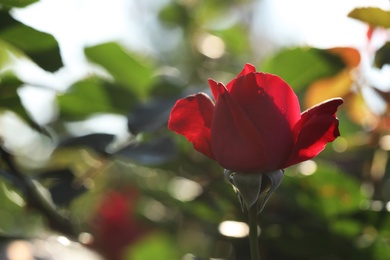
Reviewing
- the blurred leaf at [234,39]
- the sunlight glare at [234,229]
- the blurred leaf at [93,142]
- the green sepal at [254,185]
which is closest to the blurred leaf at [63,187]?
the blurred leaf at [93,142]

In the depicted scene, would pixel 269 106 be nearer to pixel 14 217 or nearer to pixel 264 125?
pixel 264 125

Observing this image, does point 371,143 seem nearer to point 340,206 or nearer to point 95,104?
point 340,206

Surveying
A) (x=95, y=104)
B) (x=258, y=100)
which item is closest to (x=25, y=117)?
(x=95, y=104)

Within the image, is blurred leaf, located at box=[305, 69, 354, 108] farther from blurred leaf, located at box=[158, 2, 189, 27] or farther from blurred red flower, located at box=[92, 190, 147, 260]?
blurred leaf, located at box=[158, 2, 189, 27]

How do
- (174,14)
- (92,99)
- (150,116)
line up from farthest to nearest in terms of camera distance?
1. (174,14)
2. (92,99)
3. (150,116)

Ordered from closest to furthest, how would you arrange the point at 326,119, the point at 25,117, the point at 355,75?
1. the point at 326,119
2. the point at 25,117
3. the point at 355,75

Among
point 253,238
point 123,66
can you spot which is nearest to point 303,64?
point 123,66

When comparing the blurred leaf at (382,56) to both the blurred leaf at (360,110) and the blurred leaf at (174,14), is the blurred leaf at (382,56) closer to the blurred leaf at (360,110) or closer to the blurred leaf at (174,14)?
the blurred leaf at (360,110)
